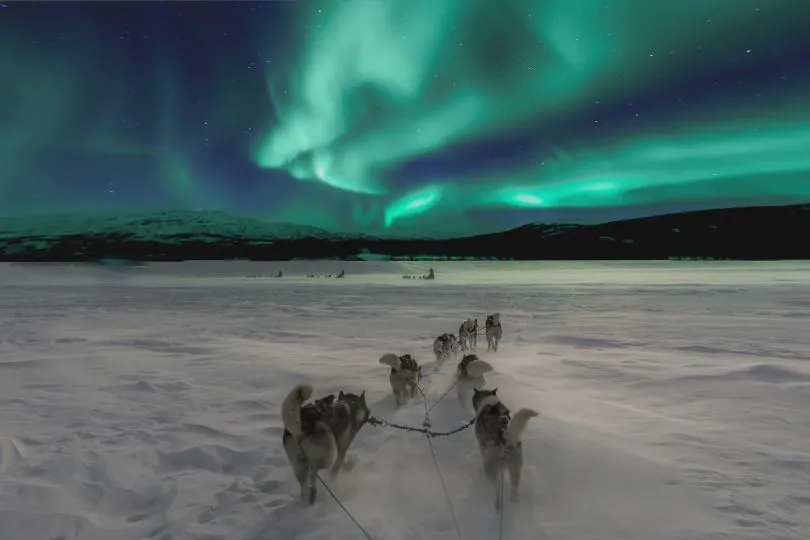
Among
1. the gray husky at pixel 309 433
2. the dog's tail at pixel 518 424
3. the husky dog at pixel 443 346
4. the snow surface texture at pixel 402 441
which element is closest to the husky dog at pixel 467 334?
the husky dog at pixel 443 346

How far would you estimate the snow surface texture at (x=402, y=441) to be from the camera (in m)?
2.90

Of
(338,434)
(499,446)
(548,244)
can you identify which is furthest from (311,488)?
(548,244)

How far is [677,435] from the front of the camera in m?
4.24

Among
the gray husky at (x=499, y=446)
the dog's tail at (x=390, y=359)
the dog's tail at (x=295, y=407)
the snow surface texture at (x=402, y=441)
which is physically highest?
the dog's tail at (x=295, y=407)

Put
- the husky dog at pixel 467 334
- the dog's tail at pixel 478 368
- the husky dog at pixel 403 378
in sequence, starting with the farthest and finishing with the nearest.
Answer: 1. the husky dog at pixel 467 334
2. the husky dog at pixel 403 378
3. the dog's tail at pixel 478 368

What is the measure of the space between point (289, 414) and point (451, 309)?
1369 centimetres

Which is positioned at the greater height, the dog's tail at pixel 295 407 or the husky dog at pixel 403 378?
the dog's tail at pixel 295 407

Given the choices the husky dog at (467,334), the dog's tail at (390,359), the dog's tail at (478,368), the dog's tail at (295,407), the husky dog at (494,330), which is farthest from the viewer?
the husky dog at (467,334)

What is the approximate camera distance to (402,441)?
4191mm

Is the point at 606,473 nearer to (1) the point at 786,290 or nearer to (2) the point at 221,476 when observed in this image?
(2) the point at 221,476

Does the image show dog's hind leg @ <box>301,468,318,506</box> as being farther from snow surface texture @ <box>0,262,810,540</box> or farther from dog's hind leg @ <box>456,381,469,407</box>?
dog's hind leg @ <box>456,381,469,407</box>

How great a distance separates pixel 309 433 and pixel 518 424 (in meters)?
1.30

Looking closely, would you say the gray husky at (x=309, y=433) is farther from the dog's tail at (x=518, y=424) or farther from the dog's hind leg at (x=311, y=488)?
the dog's tail at (x=518, y=424)

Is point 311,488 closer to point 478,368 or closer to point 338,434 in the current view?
point 338,434
